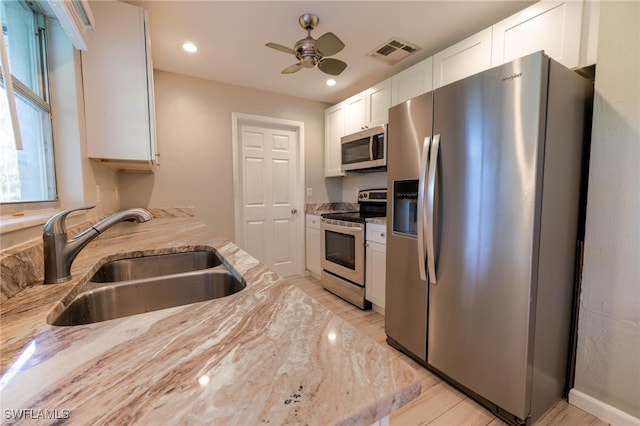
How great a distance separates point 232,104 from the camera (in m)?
3.13

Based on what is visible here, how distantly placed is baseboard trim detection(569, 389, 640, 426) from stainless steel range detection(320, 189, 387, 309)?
153 centimetres

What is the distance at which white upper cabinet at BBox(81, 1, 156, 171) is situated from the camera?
5.40 feet

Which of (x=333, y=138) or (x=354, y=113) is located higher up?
(x=354, y=113)

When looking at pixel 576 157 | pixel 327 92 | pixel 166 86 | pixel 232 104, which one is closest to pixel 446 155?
pixel 576 157

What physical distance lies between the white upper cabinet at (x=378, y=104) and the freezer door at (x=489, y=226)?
4.07 ft

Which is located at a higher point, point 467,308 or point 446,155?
point 446,155

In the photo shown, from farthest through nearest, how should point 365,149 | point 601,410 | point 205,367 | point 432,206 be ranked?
point 365,149 < point 432,206 < point 601,410 < point 205,367

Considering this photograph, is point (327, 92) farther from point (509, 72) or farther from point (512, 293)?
point (512, 293)

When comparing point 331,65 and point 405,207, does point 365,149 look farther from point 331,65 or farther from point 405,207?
point 405,207

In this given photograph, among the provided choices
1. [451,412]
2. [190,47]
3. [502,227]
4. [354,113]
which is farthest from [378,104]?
[451,412]

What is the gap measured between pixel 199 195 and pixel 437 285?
103 inches

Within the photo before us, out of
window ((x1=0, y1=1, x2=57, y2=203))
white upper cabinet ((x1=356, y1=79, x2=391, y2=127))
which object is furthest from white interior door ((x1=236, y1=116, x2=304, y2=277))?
window ((x1=0, y1=1, x2=57, y2=203))

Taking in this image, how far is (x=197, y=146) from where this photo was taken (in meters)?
2.99

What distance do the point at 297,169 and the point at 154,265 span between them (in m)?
2.59
